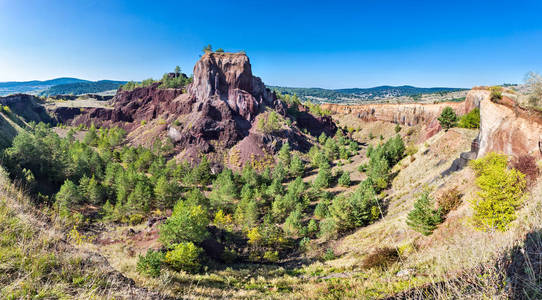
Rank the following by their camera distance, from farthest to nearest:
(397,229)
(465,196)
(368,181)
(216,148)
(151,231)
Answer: (216,148) < (368,181) < (151,231) < (397,229) < (465,196)

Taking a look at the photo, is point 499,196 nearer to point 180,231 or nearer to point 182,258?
point 182,258

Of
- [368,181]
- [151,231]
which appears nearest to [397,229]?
[368,181]

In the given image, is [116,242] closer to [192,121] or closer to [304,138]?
[192,121]

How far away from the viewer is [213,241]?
26359mm

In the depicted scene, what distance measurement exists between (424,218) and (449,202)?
3.39 metres

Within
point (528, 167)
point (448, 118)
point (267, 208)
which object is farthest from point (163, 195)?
point (448, 118)

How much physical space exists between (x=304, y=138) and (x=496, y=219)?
6959 cm

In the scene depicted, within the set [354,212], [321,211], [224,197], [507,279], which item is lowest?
[321,211]

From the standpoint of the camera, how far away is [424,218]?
60.1 feet

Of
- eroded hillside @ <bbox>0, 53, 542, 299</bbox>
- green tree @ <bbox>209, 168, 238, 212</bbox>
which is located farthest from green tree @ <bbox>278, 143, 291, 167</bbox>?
green tree @ <bbox>209, 168, 238, 212</bbox>

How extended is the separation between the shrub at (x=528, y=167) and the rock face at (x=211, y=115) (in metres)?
55.0

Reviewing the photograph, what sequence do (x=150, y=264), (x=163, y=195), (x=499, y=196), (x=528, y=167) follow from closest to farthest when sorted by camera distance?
(x=499, y=196), (x=150, y=264), (x=528, y=167), (x=163, y=195)

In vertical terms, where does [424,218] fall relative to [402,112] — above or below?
below

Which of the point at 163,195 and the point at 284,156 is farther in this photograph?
the point at 284,156
